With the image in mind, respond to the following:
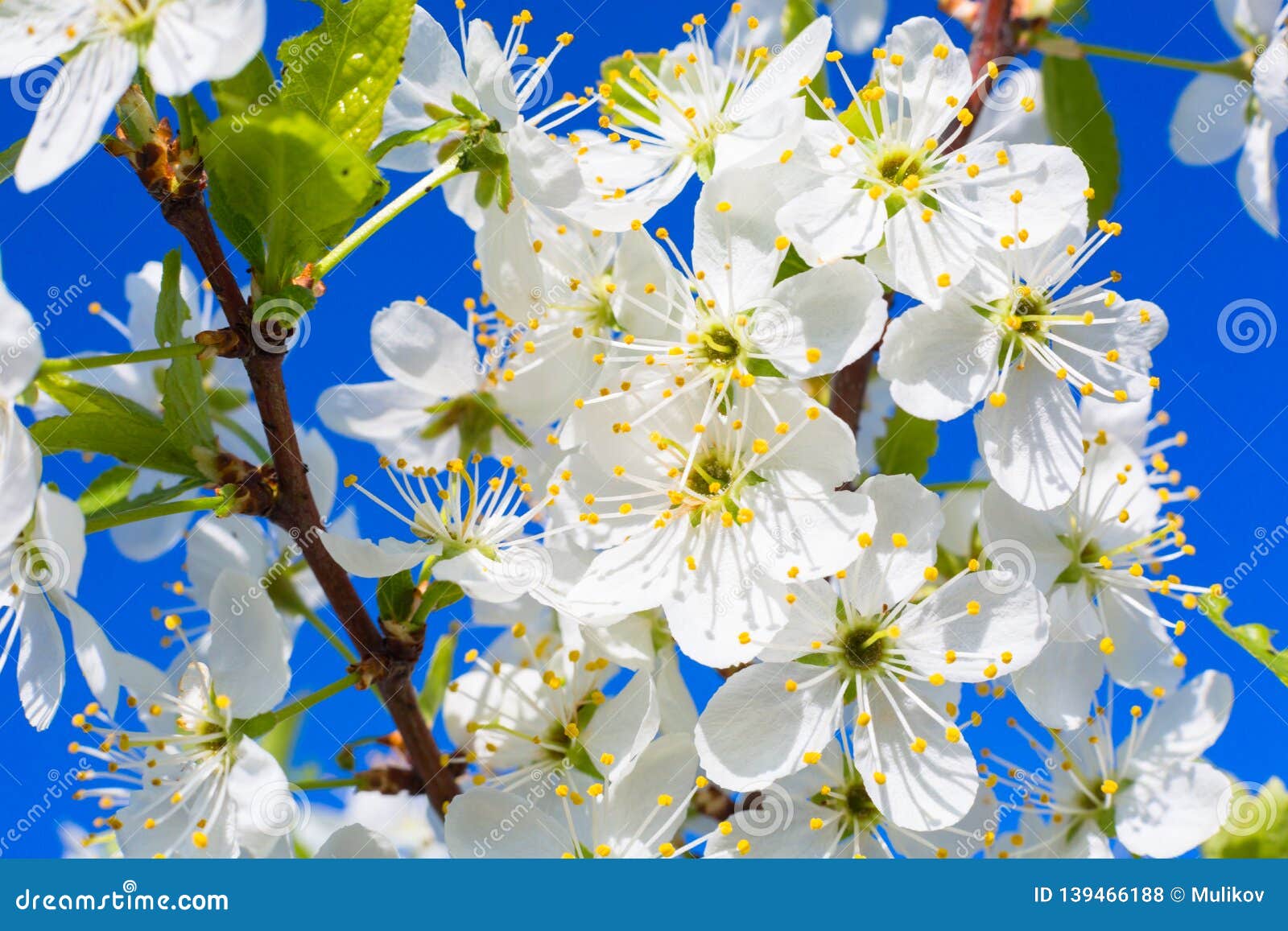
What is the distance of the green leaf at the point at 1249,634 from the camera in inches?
65.1

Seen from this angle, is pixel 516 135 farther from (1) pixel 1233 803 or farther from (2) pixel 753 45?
(1) pixel 1233 803

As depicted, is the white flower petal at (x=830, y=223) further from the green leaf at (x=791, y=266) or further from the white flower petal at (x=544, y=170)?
the white flower petal at (x=544, y=170)

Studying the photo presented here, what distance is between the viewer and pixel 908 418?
1.95m

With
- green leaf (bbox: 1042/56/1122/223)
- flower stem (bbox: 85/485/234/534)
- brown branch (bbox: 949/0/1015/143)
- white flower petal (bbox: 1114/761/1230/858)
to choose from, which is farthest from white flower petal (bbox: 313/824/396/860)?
green leaf (bbox: 1042/56/1122/223)

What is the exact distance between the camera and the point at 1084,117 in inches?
90.1

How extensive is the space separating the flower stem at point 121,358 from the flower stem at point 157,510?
0.19 metres

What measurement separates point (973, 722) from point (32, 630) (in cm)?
124

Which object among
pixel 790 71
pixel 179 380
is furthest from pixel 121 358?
pixel 790 71

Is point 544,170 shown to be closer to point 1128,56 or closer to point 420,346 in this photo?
point 420,346

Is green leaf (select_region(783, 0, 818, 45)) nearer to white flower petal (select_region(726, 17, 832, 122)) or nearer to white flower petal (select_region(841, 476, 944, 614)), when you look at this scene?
white flower petal (select_region(726, 17, 832, 122))

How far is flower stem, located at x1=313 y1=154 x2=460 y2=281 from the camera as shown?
1531 mm

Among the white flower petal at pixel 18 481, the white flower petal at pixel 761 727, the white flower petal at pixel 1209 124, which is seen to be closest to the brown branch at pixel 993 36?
the white flower petal at pixel 1209 124

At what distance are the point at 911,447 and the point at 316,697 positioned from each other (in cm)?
98

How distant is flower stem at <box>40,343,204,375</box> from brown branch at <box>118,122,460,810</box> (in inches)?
2.5
